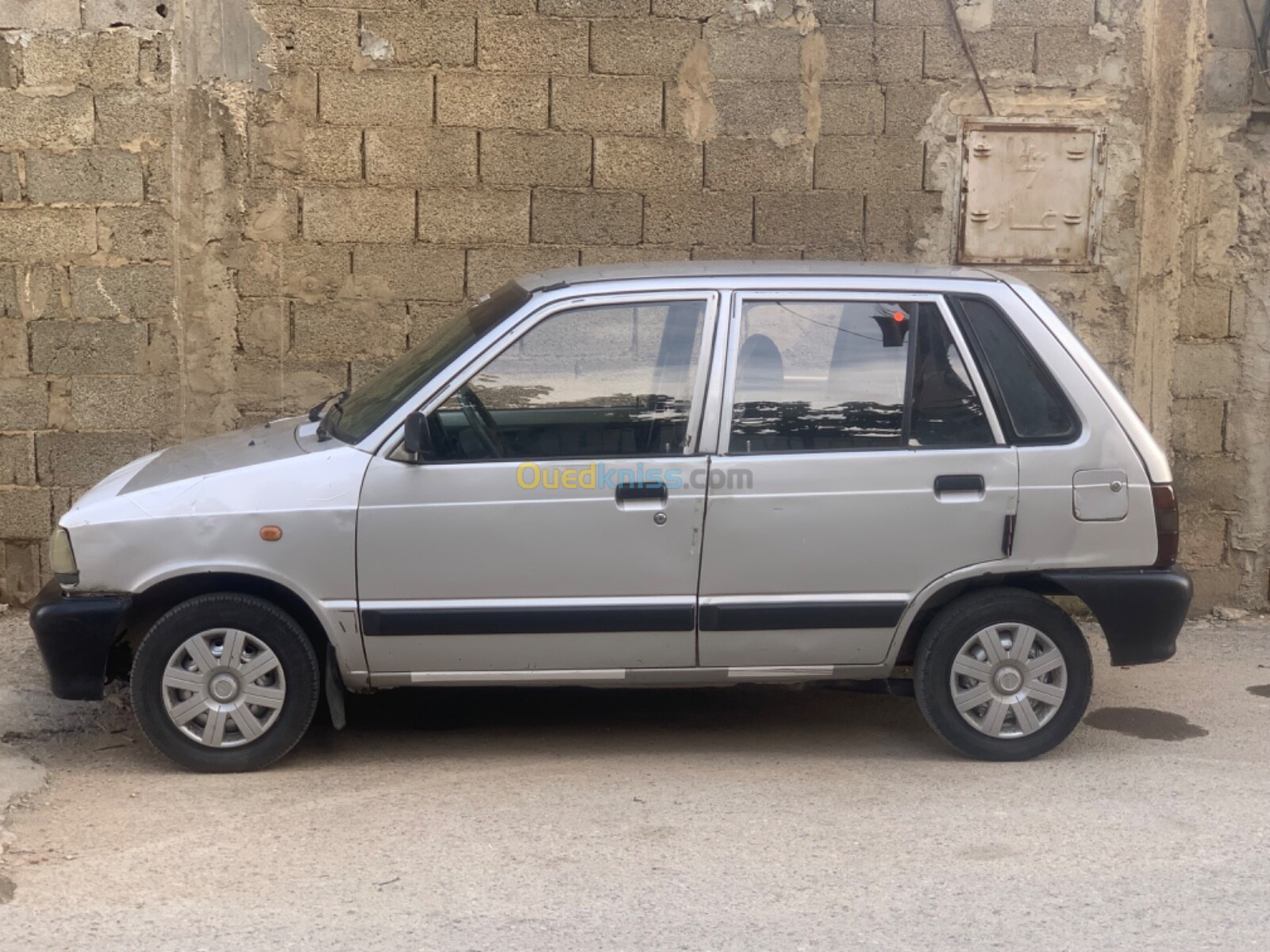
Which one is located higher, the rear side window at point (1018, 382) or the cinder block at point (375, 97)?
the cinder block at point (375, 97)

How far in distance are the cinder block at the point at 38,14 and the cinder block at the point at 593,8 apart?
229 centimetres

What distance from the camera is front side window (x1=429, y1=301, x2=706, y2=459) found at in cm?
492

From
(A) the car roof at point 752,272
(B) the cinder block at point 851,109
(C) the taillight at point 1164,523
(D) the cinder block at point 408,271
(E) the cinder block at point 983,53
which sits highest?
(E) the cinder block at point 983,53

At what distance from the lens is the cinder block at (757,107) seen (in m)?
7.30

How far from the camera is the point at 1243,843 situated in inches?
176

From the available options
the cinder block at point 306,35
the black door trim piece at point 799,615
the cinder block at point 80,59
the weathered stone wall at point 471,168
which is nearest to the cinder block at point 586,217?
the weathered stone wall at point 471,168

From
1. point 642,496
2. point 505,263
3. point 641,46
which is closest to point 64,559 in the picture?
point 642,496

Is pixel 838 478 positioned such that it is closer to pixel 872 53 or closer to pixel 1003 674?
pixel 1003 674

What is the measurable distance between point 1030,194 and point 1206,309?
A: 111 centimetres

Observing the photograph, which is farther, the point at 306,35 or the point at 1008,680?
the point at 306,35

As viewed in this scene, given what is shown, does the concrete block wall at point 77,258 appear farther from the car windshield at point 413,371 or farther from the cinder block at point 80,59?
the car windshield at point 413,371

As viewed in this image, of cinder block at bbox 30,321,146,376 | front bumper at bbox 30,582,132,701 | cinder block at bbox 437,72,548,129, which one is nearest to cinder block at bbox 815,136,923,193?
cinder block at bbox 437,72,548,129

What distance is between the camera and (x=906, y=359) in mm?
5039

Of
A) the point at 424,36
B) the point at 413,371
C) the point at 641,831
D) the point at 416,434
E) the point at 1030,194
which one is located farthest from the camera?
the point at 1030,194
